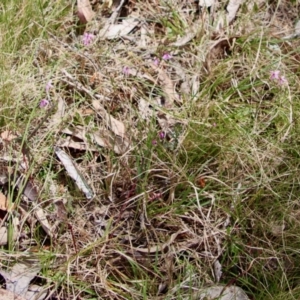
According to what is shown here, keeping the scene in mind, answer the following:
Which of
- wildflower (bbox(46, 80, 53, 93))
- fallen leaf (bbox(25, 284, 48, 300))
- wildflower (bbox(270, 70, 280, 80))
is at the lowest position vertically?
wildflower (bbox(270, 70, 280, 80))

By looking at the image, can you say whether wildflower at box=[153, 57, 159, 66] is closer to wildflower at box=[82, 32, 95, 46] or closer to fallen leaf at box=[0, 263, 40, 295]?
wildflower at box=[82, 32, 95, 46]

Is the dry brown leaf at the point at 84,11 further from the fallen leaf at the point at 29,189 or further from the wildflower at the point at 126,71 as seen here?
the fallen leaf at the point at 29,189

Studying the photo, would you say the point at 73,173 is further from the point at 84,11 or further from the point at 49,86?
the point at 84,11

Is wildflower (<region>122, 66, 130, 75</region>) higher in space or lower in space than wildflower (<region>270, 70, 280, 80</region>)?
higher

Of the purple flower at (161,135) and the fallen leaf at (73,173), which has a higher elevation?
the fallen leaf at (73,173)

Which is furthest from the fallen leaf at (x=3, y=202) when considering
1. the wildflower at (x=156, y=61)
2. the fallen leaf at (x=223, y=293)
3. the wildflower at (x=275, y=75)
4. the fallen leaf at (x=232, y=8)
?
the fallen leaf at (x=232, y=8)

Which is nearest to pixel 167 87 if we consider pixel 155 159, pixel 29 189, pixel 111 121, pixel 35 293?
pixel 111 121

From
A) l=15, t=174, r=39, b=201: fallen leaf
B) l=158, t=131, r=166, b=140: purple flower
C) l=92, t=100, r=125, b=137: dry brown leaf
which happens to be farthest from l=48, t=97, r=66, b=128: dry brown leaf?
l=158, t=131, r=166, b=140: purple flower
